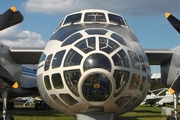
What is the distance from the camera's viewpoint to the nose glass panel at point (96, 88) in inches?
217

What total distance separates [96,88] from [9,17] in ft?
17.6

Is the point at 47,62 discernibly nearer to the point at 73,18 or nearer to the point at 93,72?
the point at 93,72

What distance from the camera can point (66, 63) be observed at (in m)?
5.98

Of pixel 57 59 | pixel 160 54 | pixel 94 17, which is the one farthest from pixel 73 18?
pixel 160 54

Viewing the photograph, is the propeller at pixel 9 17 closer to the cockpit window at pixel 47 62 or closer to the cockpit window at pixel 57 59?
the cockpit window at pixel 47 62

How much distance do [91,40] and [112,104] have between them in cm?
143

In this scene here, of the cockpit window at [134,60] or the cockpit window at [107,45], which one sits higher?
the cockpit window at [107,45]

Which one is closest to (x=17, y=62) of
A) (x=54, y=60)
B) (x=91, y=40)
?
(x=54, y=60)

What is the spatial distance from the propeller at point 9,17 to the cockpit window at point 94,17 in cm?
286

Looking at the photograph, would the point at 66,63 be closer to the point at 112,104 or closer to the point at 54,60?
the point at 54,60

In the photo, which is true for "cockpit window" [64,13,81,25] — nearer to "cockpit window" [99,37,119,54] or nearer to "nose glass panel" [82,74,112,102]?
"cockpit window" [99,37,119,54]

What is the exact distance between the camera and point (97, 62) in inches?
219

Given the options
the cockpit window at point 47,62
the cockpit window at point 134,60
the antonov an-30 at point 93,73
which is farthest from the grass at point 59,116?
the cockpit window at point 134,60

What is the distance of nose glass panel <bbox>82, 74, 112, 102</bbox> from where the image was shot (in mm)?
5523
